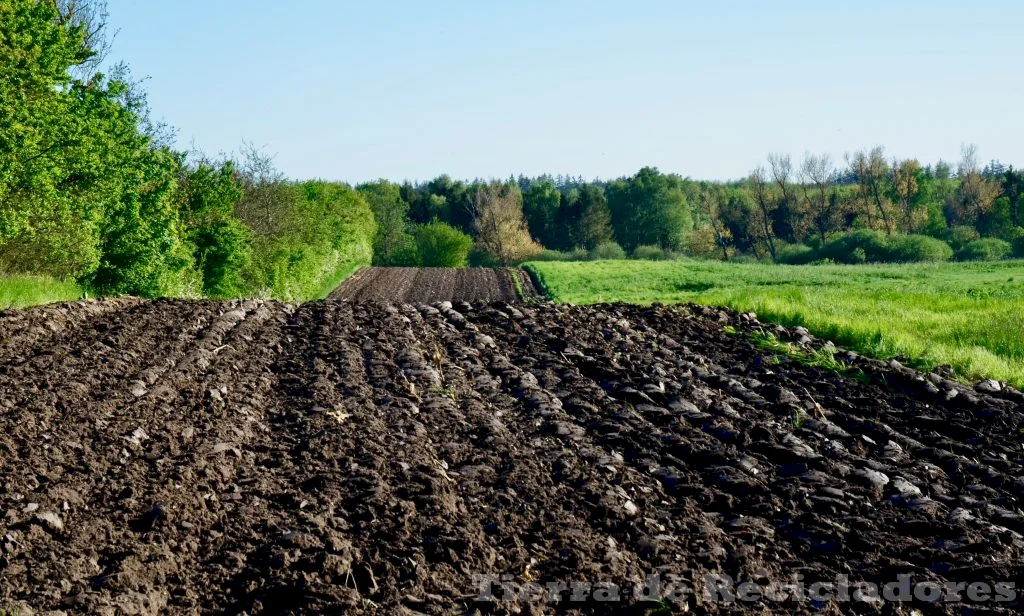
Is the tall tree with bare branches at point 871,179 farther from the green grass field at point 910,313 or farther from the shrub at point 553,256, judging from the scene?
the green grass field at point 910,313

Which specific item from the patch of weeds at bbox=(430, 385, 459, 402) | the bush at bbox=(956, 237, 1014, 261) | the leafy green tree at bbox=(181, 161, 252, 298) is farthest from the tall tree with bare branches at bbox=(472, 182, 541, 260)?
the patch of weeds at bbox=(430, 385, 459, 402)

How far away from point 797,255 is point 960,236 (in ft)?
41.3

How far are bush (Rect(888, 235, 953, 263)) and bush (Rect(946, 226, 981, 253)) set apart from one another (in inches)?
194

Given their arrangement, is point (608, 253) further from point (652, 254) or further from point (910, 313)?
point (910, 313)

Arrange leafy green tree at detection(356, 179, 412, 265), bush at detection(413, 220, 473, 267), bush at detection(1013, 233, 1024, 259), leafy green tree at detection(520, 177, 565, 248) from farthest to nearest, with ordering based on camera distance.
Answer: leafy green tree at detection(520, 177, 565, 248), leafy green tree at detection(356, 179, 412, 265), bush at detection(413, 220, 473, 267), bush at detection(1013, 233, 1024, 259)

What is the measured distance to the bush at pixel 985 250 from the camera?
65.9 m

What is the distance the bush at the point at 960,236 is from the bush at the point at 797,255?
10.1 metres

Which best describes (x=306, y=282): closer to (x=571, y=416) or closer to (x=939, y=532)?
(x=571, y=416)

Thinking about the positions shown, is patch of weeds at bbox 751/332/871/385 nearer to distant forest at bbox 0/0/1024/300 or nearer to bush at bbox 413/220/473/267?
distant forest at bbox 0/0/1024/300

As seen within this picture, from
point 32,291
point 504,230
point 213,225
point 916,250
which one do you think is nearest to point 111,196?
point 32,291

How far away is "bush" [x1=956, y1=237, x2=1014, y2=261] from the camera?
65.9 meters

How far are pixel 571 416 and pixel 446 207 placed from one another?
334 feet

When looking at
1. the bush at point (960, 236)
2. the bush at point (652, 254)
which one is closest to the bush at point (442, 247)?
the bush at point (652, 254)

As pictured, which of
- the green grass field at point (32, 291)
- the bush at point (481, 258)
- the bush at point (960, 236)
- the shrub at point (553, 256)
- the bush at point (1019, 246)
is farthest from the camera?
the bush at point (481, 258)
